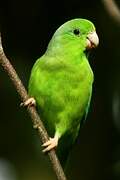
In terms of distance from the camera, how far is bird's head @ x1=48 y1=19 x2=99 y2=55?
4.16m

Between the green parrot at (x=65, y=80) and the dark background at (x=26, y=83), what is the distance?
122cm

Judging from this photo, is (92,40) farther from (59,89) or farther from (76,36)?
(59,89)

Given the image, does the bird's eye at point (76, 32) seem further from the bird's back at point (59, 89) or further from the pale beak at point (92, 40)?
the bird's back at point (59, 89)

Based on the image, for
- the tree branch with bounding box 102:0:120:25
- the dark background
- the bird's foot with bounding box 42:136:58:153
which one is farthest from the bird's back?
the dark background

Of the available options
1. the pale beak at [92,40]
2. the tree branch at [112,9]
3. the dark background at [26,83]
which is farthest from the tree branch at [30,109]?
the dark background at [26,83]

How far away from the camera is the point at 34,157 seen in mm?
5773

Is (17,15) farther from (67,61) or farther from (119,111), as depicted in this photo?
(67,61)

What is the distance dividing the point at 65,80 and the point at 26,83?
1.56 meters

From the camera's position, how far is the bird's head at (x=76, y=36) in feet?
13.7

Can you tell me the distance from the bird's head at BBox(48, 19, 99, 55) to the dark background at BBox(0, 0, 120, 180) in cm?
125

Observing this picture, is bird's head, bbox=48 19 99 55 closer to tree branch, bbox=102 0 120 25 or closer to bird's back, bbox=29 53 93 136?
bird's back, bbox=29 53 93 136

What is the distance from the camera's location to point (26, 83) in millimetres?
5695

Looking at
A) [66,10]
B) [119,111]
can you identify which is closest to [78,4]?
[66,10]

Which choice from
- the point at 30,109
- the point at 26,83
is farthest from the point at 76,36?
the point at 26,83
